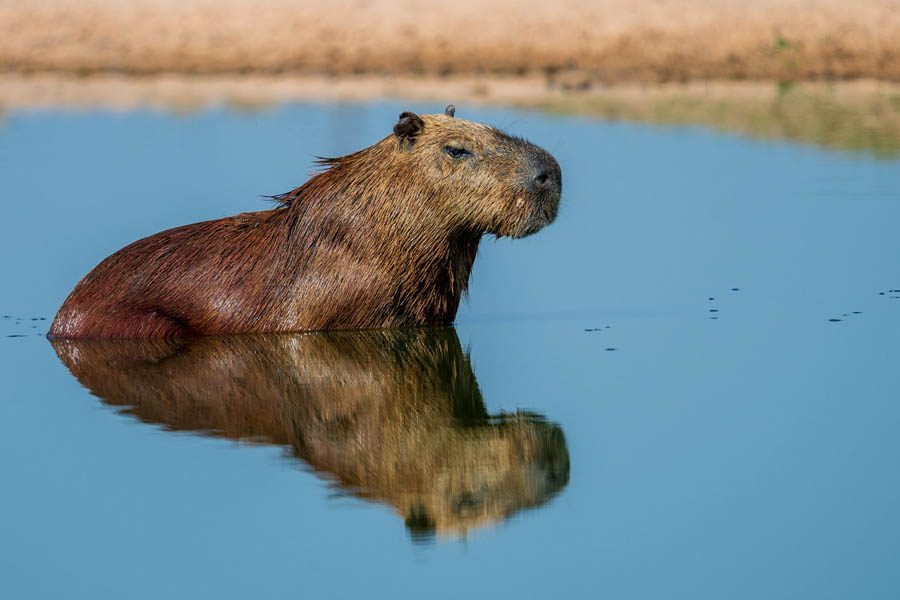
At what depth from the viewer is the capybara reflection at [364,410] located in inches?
265

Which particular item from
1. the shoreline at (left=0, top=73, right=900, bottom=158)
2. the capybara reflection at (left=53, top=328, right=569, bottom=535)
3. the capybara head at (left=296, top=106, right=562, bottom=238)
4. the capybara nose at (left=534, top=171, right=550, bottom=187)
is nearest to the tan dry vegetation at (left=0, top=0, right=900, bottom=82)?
the shoreline at (left=0, top=73, right=900, bottom=158)

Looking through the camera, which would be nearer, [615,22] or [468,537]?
[468,537]

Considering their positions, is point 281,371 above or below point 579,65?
below

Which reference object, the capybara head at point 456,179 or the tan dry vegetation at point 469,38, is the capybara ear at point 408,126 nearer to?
the capybara head at point 456,179

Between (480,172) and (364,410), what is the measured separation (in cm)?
191

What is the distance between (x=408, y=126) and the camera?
9.39 m

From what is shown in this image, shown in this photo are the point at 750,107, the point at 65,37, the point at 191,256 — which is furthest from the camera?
the point at 65,37

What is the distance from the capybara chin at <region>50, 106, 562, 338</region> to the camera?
30.9ft

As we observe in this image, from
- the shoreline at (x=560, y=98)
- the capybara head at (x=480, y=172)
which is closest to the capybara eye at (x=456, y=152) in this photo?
the capybara head at (x=480, y=172)

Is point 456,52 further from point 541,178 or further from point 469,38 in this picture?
point 541,178

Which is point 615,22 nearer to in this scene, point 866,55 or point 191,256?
point 866,55

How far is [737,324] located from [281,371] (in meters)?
2.64

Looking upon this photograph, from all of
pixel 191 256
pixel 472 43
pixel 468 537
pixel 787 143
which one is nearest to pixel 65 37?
pixel 472 43

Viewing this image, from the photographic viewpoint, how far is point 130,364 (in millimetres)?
9133
